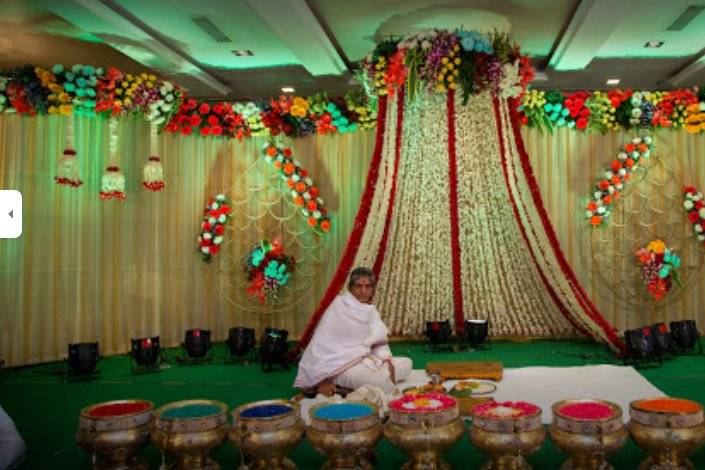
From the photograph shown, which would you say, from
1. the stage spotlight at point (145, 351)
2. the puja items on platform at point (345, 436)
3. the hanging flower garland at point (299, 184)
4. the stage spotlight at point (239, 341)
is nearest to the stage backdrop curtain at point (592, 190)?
the hanging flower garland at point (299, 184)

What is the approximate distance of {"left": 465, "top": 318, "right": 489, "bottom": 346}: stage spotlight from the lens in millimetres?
5562

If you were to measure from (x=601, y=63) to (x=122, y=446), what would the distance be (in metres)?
5.87

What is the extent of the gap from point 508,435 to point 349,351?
1.66 meters

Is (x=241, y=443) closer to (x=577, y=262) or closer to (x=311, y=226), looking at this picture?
(x=311, y=226)

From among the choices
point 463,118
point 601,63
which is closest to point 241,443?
point 463,118

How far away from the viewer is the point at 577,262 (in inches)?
261

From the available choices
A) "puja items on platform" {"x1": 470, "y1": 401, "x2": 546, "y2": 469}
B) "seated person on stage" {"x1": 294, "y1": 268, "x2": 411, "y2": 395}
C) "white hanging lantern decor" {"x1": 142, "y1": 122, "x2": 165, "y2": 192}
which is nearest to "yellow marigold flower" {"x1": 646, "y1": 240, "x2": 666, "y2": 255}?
"seated person on stage" {"x1": 294, "y1": 268, "x2": 411, "y2": 395}

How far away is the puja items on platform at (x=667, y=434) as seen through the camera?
2.41 meters

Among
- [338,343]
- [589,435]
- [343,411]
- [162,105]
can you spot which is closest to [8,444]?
[343,411]

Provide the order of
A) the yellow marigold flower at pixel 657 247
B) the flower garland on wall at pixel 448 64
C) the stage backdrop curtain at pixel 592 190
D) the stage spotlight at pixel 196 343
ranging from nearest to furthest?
the flower garland on wall at pixel 448 64, the stage spotlight at pixel 196 343, the yellow marigold flower at pixel 657 247, the stage backdrop curtain at pixel 592 190

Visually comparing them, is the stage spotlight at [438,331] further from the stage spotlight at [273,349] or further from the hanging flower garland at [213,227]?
the hanging flower garland at [213,227]

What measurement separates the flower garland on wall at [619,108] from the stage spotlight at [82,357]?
172 inches

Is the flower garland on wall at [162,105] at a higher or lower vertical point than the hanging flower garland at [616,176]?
higher

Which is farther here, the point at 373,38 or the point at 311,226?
the point at 311,226
